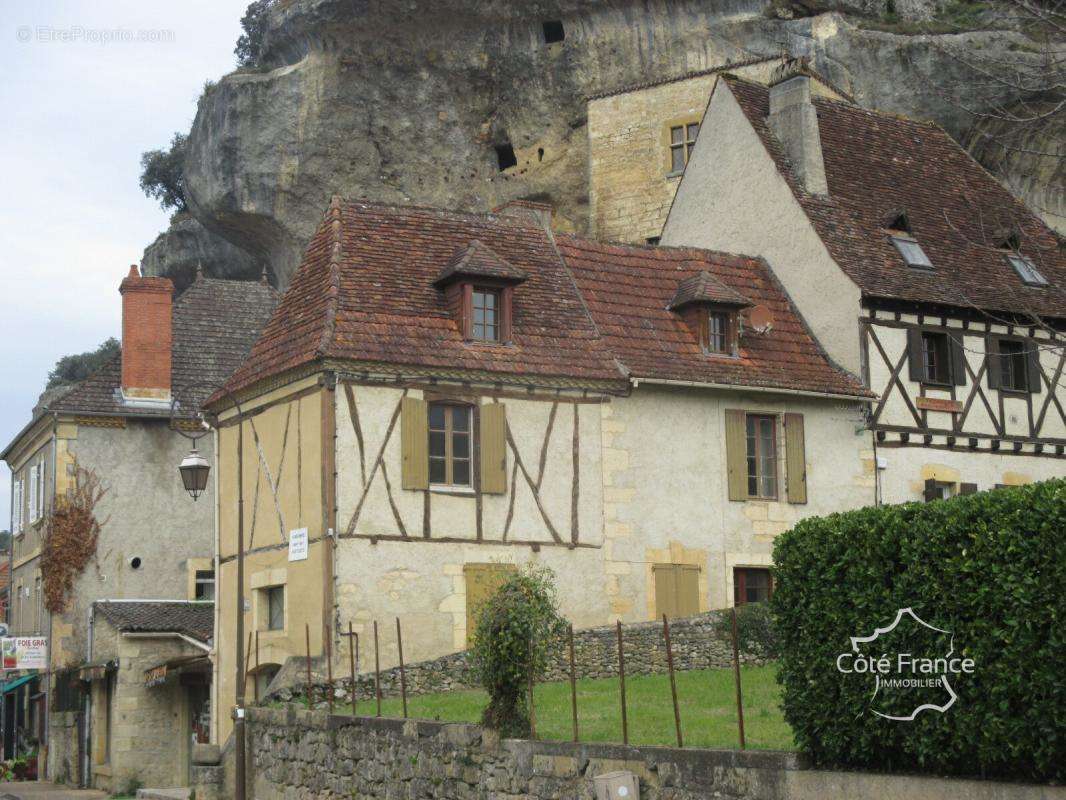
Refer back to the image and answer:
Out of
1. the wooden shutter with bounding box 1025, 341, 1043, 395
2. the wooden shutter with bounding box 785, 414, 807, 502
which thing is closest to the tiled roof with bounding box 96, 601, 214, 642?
the wooden shutter with bounding box 785, 414, 807, 502

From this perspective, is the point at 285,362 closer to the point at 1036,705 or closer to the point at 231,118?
the point at 1036,705

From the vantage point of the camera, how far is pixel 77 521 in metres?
28.5

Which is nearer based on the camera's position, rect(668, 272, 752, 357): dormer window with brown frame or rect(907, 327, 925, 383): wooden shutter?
rect(668, 272, 752, 357): dormer window with brown frame

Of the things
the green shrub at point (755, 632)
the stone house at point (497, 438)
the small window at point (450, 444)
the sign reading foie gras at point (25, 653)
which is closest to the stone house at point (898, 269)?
the stone house at point (497, 438)

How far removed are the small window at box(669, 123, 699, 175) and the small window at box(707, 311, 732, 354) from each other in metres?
13.6

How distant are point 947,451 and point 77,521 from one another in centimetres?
1567

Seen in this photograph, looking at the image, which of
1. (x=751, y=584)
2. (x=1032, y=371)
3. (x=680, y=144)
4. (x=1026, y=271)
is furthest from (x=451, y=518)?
(x=680, y=144)

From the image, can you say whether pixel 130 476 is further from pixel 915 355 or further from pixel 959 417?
pixel 959 417

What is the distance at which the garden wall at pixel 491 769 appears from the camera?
9359 millimetres

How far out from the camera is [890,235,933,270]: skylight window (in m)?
24.5

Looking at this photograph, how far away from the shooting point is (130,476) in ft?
94.8

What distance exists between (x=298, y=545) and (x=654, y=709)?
7264 mm

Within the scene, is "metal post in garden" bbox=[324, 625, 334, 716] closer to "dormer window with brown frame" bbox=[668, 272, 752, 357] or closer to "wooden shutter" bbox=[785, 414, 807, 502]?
"dormer window with brown frame" bbox=[668, 272, 752, 357]

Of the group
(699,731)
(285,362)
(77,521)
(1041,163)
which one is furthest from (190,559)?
(1041,163)
